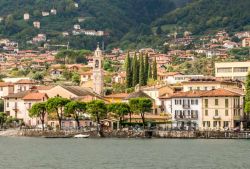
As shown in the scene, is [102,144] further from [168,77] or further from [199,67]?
[199,67]

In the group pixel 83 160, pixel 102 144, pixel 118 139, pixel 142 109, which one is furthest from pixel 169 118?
pixel 83 160

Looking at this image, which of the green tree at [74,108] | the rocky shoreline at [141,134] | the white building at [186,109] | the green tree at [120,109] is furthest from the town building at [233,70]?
the rocky shoreline at [141,134]

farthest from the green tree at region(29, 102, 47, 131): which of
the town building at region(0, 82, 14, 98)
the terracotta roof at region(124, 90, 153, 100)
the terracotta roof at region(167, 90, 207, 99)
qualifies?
the town building at region(0, 82, 14, 98)

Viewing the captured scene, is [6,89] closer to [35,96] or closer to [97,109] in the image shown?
[35,96]

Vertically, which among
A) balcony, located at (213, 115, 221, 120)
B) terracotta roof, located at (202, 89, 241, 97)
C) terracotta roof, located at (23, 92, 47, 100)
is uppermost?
terracotta roof, located at (23, 92, 47, 100)

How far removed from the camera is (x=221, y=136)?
341 feet

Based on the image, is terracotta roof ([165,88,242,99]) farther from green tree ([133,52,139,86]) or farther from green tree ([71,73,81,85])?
green tree ([71,73,81,85])

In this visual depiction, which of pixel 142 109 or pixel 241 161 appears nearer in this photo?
pixel 241 161

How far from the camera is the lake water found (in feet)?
245

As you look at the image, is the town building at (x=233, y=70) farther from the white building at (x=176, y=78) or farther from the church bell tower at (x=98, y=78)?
the church bell tower at (x=98, y=78)

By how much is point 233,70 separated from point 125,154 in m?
65.9

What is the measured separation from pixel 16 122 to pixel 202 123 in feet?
97.1

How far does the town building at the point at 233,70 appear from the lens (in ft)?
482

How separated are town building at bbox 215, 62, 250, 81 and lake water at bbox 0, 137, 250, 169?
4597cm
